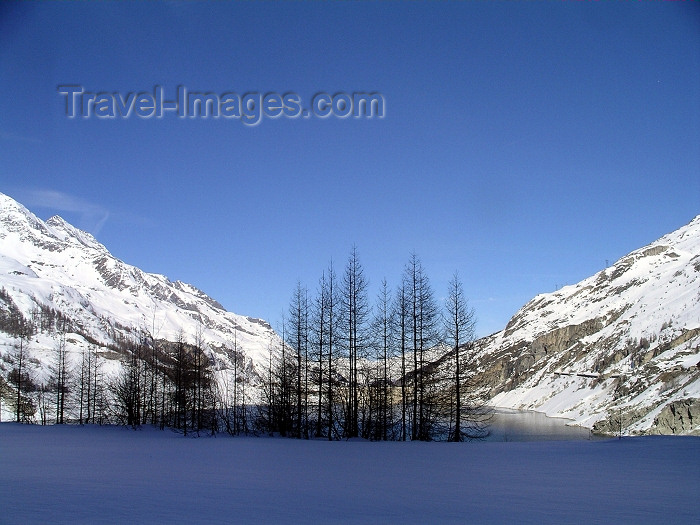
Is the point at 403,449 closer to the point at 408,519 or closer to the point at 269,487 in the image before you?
the point at 269,487

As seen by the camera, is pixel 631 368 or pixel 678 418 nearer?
pixel 678 418

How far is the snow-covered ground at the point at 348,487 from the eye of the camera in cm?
848

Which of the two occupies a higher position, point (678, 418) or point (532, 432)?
point (678, 418)

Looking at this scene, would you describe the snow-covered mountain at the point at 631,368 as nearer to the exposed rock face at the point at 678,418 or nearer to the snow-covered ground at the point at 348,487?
the exposed rock face at the point at 678,418

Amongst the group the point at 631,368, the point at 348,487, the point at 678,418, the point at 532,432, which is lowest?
the point at 532,432

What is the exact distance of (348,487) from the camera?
37.1 feet

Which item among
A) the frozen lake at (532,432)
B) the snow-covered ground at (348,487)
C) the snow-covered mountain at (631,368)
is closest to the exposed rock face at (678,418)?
the snow-covered mountain at (631,368)

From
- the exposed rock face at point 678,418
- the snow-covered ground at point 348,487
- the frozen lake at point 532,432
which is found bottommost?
the frozen lake at point 532,432

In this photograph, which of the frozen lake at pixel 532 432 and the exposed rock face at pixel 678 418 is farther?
the exposed rock face at pixel 678 418

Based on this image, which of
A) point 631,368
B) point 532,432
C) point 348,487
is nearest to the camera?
point 348,487

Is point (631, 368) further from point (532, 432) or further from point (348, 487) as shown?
point (348, 487)

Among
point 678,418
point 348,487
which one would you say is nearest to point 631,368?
point 678,418

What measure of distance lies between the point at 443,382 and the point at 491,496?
64.3ft

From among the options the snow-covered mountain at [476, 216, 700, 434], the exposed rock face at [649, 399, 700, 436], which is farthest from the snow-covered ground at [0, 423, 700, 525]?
the exposed rock face at [649, 399, 700, 436]
